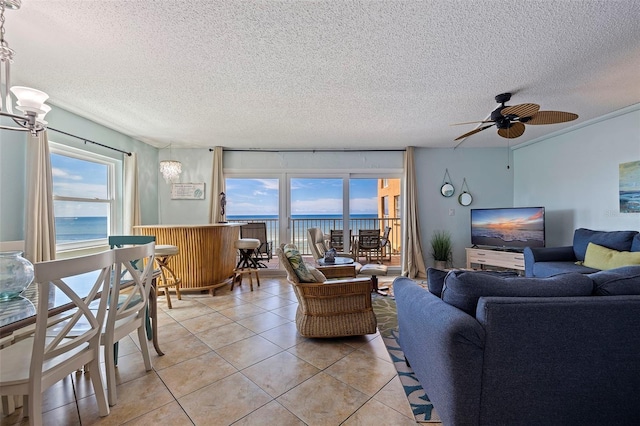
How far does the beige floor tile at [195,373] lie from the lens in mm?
1754

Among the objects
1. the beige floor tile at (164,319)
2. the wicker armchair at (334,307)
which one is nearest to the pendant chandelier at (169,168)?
the beige floor tile at (164,319)

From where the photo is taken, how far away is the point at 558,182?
13.6 ft

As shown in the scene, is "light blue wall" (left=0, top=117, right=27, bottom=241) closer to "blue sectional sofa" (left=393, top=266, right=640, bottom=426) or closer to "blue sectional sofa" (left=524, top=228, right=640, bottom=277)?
"blue sectional sofa" (left=393, top=266, right=640, bottom=426)

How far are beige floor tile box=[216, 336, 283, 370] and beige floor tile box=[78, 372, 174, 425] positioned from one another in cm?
48

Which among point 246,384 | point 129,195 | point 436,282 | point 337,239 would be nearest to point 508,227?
point 337,239

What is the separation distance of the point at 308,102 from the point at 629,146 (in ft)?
13.0

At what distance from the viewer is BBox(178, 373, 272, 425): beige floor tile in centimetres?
148

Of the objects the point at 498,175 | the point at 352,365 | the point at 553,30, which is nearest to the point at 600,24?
the point at 553,30

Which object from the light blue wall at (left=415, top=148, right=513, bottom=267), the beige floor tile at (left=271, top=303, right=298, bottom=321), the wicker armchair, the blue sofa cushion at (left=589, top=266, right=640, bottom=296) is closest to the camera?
the blue sofa cushion at (left=589, top=266, right=640, bottom=296)

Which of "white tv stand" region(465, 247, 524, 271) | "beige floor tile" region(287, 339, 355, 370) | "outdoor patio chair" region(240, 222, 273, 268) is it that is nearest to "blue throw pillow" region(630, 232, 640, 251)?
"white tv stand" region(465, 247, 524, 271)

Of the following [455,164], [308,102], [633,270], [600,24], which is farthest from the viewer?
[455,164]

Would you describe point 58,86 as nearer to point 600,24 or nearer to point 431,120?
point 431,120

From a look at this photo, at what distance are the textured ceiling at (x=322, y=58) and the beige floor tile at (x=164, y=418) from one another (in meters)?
2.40

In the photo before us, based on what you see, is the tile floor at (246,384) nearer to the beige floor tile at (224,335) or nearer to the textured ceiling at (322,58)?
the beige floor tile at (224,335)
